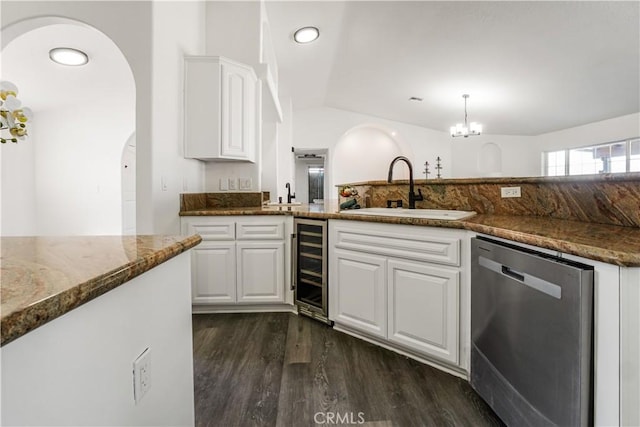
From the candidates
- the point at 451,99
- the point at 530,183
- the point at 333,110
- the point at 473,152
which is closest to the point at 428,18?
the point at 451,99

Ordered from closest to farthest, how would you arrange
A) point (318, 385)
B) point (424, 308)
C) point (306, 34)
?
1. point (318, 385)
2. point (424, 308)
3. point (306, 34)

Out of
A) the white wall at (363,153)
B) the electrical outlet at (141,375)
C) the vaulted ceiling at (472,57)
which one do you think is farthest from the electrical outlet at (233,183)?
the white wall at (363,153)

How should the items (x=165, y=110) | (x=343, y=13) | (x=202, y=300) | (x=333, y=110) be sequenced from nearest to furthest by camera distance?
(x=165, y=110) < (x=202, y=300) < (x=343, y=13) < (x=333, y=110)

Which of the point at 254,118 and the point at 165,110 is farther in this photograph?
the point at 254,118

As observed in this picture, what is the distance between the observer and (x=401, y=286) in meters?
1.79

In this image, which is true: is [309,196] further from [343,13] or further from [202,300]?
[202,300]

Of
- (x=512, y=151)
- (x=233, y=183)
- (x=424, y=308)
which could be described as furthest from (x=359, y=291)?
(x=512, y=151)

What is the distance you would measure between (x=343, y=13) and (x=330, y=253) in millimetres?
2972

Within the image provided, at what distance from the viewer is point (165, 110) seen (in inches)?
89.7

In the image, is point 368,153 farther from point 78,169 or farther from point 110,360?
point 110,360

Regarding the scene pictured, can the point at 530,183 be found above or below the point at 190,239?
above

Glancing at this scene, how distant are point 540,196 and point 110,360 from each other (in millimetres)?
2055

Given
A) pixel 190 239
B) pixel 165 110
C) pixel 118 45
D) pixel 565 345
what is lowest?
pixel 565 345

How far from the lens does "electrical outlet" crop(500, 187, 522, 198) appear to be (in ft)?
6.06
